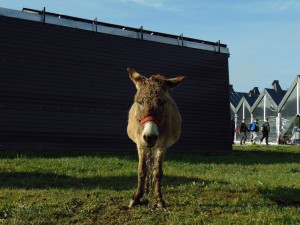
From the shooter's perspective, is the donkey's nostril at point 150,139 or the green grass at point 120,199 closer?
the donkey's nostril at point 150,139

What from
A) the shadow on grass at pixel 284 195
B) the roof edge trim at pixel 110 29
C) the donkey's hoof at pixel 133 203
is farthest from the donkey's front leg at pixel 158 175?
the roof edge trim at pixel 110 29

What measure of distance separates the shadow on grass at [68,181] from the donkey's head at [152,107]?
3.37 meters

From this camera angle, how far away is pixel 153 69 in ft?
72.1

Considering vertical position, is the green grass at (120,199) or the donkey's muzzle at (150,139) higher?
the donkey's muzzle at (150,139)

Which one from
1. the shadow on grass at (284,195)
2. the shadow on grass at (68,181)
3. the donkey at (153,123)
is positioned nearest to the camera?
the donkey at (153,123)

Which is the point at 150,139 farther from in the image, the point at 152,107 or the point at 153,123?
the point at 152,107

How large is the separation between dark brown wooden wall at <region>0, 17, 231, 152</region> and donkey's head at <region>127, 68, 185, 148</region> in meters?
12.5

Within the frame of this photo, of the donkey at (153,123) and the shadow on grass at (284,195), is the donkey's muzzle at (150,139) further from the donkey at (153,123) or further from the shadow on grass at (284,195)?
the shadow on grass at (284,195)

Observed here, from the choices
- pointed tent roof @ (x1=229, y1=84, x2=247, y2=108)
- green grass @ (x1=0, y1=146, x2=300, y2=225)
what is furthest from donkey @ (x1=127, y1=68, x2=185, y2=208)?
pointed tent roof @ (x1=229, y1=84, x2=247, y2=108)

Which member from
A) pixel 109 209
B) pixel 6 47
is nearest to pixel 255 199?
pixel 109 209

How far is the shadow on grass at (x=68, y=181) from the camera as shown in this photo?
951cm

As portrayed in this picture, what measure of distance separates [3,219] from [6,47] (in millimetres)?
13387

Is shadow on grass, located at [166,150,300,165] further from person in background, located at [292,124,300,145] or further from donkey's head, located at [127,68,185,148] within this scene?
person in background, located at [292,124,300,145]

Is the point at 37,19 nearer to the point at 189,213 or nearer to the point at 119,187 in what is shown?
the point at 119,187
